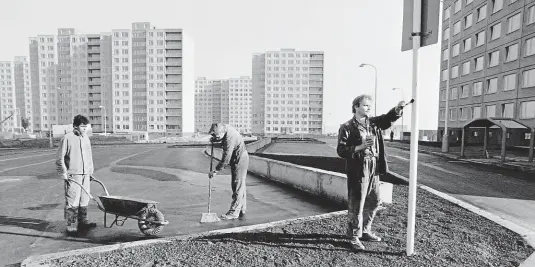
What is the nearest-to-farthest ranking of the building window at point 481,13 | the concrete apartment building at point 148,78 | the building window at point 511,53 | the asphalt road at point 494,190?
the asphalt road at point 494,190 < the building window at point 511,53 < the building window at point 481,13 < the concrete apartment building at point 148,78

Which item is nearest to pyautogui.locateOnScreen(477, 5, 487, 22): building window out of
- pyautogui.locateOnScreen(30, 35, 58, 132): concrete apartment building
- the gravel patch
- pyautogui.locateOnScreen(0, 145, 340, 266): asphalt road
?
pyautogui.locateOnScreen(0, 145, 340, 266): asphalt road

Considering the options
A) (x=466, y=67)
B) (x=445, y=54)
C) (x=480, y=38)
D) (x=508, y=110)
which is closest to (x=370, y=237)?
(x=508, y=110)

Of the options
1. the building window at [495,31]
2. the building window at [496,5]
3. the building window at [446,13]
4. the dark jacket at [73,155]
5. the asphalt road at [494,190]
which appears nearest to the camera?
the dark jacket at [73,155]

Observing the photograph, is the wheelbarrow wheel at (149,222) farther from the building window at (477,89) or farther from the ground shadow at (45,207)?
the building window at (477,89)

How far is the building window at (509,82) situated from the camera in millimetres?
29328

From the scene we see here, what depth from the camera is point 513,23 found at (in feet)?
98.3

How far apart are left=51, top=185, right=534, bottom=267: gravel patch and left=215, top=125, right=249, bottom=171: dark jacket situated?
4.64 feet

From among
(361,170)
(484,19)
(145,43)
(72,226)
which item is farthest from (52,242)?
(145,43)

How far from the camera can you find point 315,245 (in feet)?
12.2

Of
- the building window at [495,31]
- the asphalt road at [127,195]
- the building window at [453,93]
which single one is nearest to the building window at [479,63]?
the building window at [495,31]

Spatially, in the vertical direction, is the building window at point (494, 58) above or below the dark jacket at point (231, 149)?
above

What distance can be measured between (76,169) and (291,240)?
3571 mm

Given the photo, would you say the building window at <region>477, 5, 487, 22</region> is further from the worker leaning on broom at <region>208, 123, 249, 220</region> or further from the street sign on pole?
the worker leaning on broom at <region>208, 123, 249, 220</region>

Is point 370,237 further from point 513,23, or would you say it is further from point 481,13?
point 481,13
